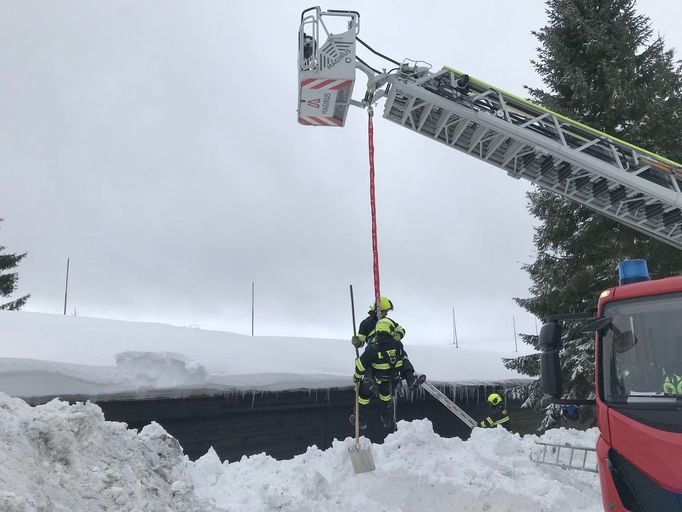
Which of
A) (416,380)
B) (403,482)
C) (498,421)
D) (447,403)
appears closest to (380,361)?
(416,380)

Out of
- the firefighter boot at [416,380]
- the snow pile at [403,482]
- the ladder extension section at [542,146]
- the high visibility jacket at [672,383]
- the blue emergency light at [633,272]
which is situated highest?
the ladder extension section at [542,146]

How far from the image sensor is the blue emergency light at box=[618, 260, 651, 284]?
4.41 meters

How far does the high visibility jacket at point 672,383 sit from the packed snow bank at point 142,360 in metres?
6.67

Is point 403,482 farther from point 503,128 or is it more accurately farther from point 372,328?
point 503,128

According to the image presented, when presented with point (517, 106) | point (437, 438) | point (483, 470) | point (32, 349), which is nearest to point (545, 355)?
point (483, 470)

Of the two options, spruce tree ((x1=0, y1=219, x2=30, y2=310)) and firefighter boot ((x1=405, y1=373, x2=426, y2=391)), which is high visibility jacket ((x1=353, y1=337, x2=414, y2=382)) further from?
spruce tree ((x1=0, y1=219, x2=30, y2=310))

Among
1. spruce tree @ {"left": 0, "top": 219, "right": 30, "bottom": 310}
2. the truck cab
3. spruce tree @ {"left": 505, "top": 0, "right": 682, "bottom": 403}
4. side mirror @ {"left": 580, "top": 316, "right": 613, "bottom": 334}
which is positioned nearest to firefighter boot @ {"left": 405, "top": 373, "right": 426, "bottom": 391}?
the truck cab

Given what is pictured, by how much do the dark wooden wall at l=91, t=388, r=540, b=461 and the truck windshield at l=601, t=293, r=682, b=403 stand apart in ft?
21.3

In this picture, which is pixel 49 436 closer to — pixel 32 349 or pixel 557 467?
pixel 32 349

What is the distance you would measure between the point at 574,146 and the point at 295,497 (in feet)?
20.7

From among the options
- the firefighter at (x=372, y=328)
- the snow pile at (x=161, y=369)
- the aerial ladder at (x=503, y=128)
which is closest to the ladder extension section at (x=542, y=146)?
the aerial ladder at (x=503, y=128)

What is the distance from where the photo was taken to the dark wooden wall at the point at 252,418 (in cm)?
798

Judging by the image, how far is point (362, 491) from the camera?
19.7ft

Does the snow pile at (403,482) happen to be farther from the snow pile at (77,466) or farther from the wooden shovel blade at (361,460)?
the snow pile at (77,466)
